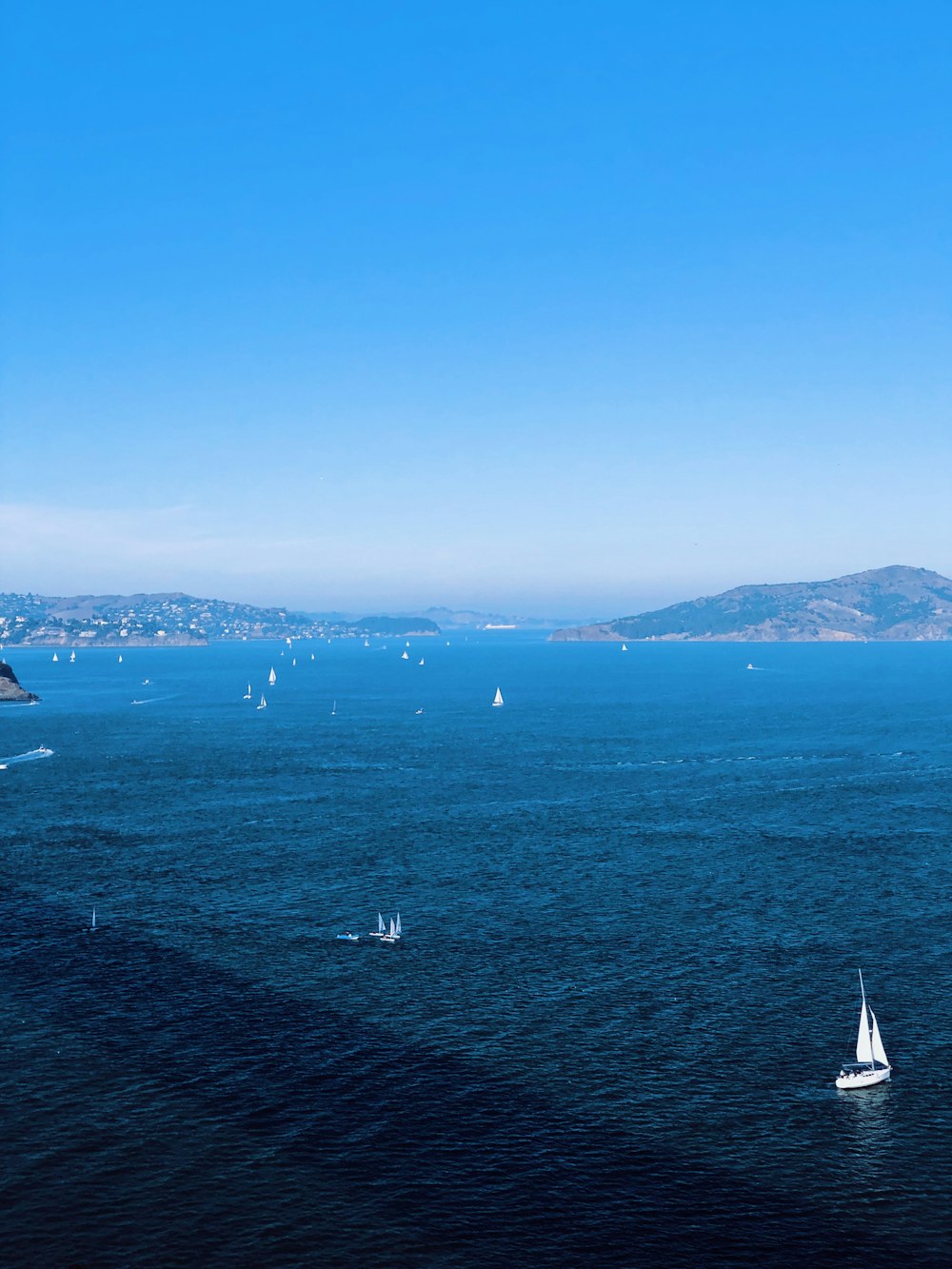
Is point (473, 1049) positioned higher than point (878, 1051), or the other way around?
point (878, 1051)

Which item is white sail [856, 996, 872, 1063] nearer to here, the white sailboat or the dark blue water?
the white sailboat

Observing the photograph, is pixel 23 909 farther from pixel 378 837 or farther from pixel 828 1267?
pixel 828 1267

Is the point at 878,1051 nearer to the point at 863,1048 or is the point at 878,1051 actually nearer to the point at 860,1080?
the point at 863,1048

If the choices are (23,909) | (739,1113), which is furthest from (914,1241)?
(23,909)

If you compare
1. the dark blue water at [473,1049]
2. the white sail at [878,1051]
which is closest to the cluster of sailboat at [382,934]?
the dark blue water at [473,1049]

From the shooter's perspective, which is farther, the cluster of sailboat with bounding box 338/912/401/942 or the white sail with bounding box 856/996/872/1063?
the cluster of sailboat with bounding box 338/912/401/942

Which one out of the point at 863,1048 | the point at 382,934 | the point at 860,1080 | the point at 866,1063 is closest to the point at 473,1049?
the point at 382,934

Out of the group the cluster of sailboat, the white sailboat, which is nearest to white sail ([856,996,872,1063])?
the white sailboat
